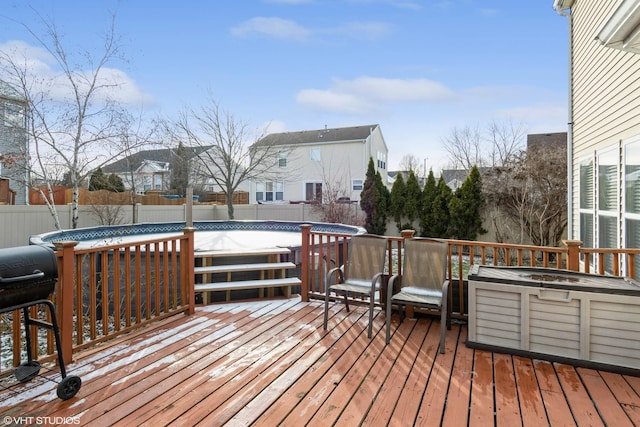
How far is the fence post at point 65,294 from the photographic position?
295cm

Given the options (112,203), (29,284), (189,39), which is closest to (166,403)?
(29,284)

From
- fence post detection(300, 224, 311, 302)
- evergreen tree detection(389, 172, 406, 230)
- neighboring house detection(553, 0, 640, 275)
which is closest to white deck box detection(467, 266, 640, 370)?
neighboring house detection(553, 0, 640, 275)

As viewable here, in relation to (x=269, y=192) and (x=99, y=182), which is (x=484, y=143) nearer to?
(x=269, y=192)

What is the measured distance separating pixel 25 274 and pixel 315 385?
2.03 m

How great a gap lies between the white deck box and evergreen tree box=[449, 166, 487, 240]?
30.3ft

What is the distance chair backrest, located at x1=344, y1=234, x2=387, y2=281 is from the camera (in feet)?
13.9

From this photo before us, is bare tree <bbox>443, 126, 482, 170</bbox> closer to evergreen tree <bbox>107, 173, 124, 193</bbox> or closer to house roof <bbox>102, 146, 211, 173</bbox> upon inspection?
house roof <bbox>102, 146, 211, 173</bbox>

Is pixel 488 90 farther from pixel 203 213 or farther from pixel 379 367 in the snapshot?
pixel 379 367

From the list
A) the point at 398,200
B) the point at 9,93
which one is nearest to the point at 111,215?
the point at 9,93

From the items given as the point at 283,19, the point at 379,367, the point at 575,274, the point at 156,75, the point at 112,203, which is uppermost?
the point at 283,19

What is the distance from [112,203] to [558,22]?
14.0 metres

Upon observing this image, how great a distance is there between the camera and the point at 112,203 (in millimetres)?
12781

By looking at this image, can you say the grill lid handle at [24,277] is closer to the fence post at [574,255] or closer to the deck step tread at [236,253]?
the deck step tread at [236,253]

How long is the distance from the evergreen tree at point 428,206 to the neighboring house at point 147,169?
9.32 meters
